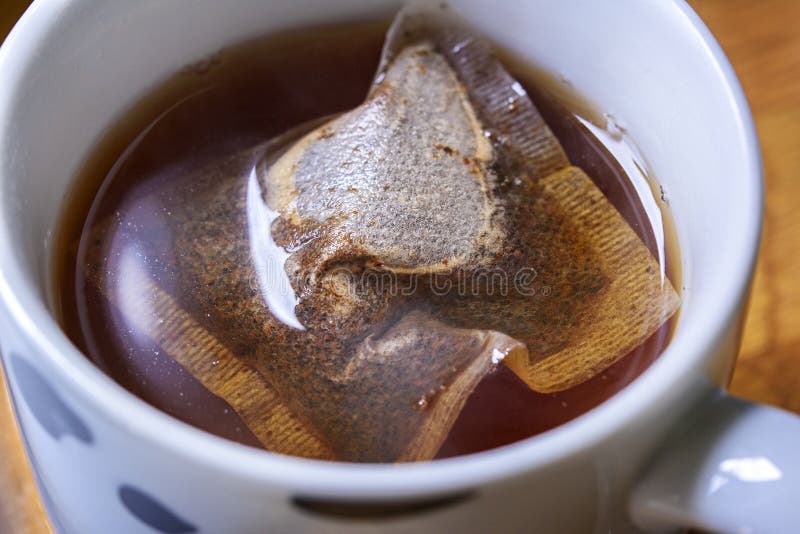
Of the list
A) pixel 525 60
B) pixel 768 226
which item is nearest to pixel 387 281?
pixel 525 60

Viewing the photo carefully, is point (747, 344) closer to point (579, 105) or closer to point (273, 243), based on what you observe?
point (579, 105)

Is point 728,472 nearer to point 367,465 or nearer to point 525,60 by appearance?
point 367,465

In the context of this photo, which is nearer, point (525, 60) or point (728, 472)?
point (728, 472)

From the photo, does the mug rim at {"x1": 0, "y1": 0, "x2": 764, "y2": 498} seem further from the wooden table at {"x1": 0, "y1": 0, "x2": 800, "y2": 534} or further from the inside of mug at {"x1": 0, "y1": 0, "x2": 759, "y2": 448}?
the wooden table at {"x1": 0, "y1": 0, "x2": 800, "y2": 534}

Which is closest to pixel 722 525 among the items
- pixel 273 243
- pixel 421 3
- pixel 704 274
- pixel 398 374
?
pixel 704 274

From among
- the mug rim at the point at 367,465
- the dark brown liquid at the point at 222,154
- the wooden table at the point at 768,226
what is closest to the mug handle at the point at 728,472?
the mug rim at the point at 367,465
